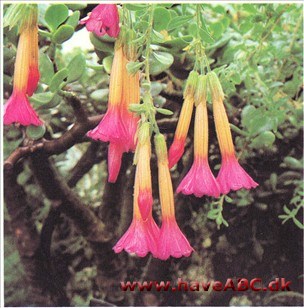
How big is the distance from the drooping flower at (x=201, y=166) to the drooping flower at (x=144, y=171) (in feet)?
0.10

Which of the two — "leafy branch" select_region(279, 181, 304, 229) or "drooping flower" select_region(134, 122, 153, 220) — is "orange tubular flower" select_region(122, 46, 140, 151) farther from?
"leafy branch" select_region(279, 181, 304, 229)

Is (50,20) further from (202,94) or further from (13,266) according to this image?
(13,266)

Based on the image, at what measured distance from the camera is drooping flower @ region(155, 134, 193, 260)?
0.46 m

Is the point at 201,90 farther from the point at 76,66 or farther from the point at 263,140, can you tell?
the point at 263,140

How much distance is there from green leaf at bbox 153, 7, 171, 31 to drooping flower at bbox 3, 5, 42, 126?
0.38 ft

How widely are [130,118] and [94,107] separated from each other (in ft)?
1.06

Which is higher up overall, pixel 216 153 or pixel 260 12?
pixel 260 12

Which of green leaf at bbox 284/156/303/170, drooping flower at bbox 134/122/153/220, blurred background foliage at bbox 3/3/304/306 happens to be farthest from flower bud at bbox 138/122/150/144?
green leaf at bbox 284/156/303/170

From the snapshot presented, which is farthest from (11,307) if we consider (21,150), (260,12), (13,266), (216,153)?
(260,12)

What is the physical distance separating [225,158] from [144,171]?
0.08 metres

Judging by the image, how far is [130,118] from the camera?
Result: 46 centimetres

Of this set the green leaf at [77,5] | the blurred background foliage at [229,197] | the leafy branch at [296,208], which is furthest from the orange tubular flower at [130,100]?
the leafy branch at [296,208]

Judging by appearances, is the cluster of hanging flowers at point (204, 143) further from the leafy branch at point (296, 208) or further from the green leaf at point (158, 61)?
the leafy branch at point (296, 208)

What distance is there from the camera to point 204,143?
1.61 ft
